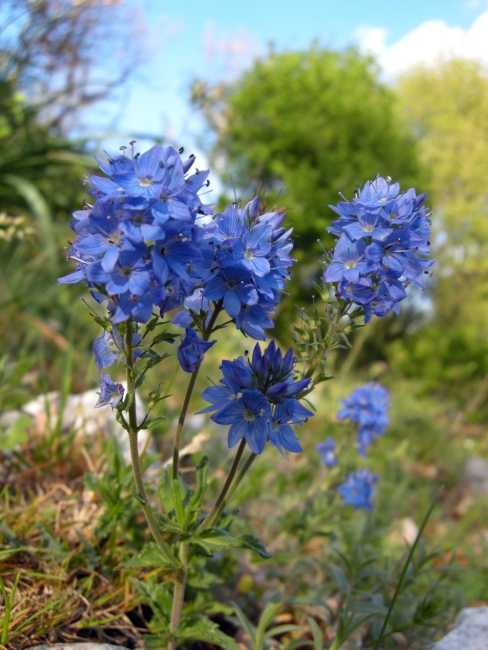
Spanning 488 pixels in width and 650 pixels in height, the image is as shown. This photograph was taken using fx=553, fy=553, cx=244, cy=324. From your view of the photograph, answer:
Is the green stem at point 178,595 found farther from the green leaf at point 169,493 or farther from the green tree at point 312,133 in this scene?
the green tree at point 312,133

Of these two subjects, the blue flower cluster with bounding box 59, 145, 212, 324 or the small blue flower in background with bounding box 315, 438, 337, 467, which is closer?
the blue flower cluster with bounding box 59, 145, 212, 324

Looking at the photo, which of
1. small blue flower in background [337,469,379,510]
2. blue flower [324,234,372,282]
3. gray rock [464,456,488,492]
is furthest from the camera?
gray rock [464,456,488,492]

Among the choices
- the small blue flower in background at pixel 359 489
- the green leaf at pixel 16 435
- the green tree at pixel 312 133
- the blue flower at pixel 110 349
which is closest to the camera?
the blue flower at pixel 110 349

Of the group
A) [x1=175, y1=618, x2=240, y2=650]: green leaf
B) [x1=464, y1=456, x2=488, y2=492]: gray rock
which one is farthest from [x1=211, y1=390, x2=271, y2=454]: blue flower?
[x1=464, y1=456, x2=488, y2=492]: gray rock

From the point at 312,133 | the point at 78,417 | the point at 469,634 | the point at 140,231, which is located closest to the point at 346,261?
the point at 140,231

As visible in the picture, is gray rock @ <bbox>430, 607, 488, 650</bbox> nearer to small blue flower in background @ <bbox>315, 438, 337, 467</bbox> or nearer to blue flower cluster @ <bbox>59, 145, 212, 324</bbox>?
small blue flower in background @ <bbox>315, 438, 337, 467</bbox>

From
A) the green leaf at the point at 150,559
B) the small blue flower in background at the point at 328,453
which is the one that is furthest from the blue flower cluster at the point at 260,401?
the small blue flower in background at the point at 328,453

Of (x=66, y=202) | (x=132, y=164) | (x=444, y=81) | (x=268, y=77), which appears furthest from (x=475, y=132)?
(x=132, y=164)

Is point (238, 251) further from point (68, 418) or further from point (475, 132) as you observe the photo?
point (475, 132)
